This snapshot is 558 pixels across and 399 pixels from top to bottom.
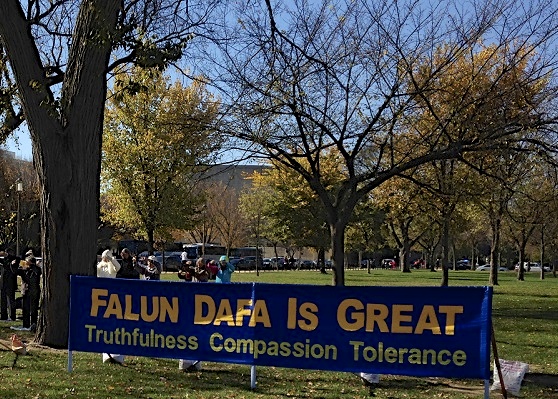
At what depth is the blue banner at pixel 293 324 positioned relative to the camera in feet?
27.6

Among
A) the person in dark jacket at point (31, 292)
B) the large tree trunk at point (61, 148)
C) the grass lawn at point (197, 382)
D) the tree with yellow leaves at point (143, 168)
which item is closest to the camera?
the grass lawn at point (197, 382)

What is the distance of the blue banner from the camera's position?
8406mm

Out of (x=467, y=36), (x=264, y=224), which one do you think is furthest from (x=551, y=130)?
(x=264, y=224)

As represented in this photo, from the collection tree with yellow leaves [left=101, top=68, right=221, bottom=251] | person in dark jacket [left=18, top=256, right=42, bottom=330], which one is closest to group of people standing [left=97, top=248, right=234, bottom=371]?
person in dark jacket [left=18, top=256, right=42, bottom=330]

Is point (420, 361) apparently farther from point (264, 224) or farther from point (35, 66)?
point (264, 224)

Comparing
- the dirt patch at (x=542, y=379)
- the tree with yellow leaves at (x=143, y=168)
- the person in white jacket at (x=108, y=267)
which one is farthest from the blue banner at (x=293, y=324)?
the tree with yellow leaves at (x=143, y=168)

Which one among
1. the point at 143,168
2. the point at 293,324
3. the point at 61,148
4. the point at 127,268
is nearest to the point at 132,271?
the point at 127,268

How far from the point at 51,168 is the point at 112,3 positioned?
2.99 m

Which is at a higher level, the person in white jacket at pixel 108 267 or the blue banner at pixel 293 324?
the person in white jacket at pixel 108 267

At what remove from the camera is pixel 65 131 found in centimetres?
1217

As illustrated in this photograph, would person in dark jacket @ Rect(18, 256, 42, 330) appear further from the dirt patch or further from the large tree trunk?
the dirt patch

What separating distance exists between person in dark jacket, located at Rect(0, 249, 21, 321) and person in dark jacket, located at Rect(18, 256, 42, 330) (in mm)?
1184

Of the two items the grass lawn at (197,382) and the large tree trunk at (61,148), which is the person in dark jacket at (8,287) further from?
the grass lawn at (197,382)

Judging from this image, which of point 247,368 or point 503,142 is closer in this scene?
point 247,368
